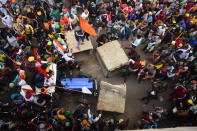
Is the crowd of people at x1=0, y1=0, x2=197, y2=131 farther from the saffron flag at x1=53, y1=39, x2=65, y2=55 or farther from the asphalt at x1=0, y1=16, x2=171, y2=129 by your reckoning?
the asphalt at x1=0, y1=16, x2=171, y2=129

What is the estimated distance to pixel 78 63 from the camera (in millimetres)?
8438

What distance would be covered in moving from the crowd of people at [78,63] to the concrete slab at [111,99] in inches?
22.3

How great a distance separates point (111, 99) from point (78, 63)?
3.43 metres

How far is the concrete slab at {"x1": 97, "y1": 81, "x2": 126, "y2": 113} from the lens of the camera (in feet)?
20.6

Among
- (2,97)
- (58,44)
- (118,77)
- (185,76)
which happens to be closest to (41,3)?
(58,44)

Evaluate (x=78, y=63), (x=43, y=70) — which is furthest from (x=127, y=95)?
(x=43, y=70)

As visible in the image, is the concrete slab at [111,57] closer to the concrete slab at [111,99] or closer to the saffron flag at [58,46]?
the concrete slab at [111,99]

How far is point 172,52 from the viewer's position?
26.7 feet

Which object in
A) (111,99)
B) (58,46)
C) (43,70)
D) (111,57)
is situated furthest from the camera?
(111,57)

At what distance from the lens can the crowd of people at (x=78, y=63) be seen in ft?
18.8

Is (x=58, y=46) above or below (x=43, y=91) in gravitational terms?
above

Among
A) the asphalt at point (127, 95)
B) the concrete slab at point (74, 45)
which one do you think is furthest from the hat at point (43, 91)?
the concrete slab at point (74, 45)

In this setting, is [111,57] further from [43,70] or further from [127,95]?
[43,70]

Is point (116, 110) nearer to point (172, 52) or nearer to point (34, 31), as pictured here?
point (172, 52)
